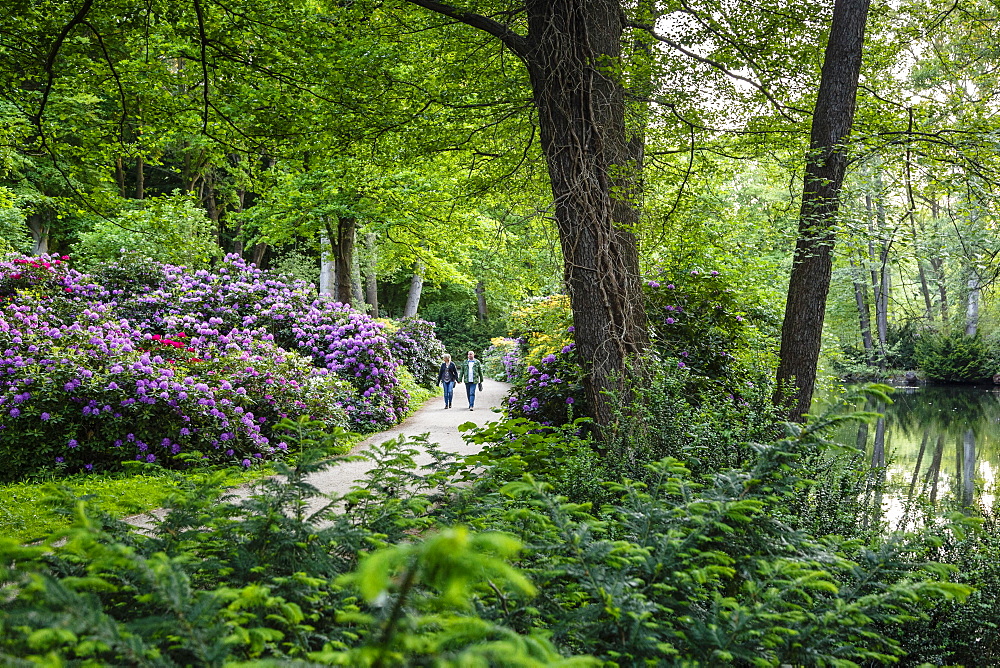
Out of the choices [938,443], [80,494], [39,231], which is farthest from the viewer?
[39,231]

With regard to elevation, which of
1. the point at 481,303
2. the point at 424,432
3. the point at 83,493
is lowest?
the point at 83,493

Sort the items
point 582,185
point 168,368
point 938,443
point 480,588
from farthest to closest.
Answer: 1. point 938,443
2. point 168,368
3. point 582,185
4. point 480,588

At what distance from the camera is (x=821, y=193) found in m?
6.35

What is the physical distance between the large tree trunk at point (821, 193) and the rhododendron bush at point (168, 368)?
6.02 meters

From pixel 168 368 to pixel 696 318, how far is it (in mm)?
6210

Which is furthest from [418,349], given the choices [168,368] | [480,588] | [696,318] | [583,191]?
[480,588]

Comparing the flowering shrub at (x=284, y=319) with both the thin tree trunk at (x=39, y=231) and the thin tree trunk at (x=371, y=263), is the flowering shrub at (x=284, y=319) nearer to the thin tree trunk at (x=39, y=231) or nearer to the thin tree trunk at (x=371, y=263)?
the thin tree trunk at (x=371, y=263)

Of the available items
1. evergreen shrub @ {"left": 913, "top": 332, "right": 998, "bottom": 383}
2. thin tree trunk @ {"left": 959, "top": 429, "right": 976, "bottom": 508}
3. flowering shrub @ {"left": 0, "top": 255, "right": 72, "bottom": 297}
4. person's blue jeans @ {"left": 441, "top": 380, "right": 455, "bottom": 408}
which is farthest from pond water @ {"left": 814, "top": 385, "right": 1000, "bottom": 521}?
flowering shrub @ {"left": 0, "top": 255, "right": 72, "bottom": 297}

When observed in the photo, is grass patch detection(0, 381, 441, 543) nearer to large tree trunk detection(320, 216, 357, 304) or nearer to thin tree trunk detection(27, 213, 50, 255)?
large tree trunk detection(320, 216, 357, 304)

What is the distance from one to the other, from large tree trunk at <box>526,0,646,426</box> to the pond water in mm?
4669

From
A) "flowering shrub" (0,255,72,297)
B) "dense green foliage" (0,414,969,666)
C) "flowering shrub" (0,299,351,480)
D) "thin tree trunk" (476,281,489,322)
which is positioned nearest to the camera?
"dense green foliage" (0,414,969,666)

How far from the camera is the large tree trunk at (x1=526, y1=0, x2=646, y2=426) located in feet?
18.1

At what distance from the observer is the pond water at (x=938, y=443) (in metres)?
10.2

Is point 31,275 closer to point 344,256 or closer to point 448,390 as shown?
point 448,390
